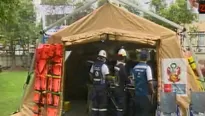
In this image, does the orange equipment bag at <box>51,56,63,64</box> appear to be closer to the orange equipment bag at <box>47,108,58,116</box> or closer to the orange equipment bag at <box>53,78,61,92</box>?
the orange equipment bag at <box>53,78,61,92</box>

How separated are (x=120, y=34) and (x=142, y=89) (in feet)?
4.14

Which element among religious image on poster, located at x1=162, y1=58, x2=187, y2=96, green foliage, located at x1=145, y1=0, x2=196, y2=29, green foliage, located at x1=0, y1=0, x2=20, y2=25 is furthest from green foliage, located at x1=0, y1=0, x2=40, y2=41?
religious image on poster, located at x1=162, y1=58, x2=187, y2=96

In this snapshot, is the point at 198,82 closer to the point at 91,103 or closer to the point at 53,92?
the point at 91,103

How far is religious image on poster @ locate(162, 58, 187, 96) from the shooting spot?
29.0 ft

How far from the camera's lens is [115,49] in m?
12.2

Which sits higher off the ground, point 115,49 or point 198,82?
point 115,49

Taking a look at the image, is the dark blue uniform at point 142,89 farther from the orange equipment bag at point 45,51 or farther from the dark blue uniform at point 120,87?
the orange equipment bag at point 45,51

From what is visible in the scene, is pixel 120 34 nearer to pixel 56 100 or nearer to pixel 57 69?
pixel 57 69

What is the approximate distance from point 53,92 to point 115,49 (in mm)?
3498

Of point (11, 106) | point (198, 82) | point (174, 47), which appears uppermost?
point (174, 47)

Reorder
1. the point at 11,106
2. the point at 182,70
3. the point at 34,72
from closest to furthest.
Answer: the point at 182,70 → the point at 34,72 → the point at 11,106

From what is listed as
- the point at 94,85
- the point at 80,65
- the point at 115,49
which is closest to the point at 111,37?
the point at 94,85

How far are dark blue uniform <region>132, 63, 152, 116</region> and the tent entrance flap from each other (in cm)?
333

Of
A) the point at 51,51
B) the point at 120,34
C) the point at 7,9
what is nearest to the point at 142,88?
the point at 120,34
